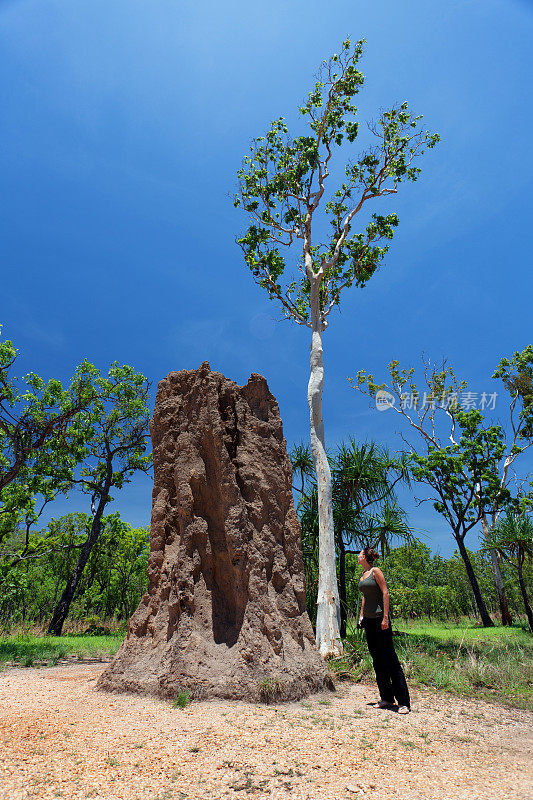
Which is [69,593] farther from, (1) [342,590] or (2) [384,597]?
(2) [384,597]

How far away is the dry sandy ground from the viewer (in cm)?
322

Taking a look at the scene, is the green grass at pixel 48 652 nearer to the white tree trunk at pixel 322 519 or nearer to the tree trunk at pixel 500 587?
the white tree trunk at pixel 322 519

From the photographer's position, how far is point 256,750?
12.5 feet

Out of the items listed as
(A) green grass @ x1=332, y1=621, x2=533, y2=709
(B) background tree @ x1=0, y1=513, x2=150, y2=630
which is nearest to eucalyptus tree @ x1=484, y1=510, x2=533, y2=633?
(A) green grass @ x1=332, y1=621, x2=533, y2=709

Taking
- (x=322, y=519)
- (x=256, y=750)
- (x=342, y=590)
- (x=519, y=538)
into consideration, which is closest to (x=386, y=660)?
(x=256, y=750)

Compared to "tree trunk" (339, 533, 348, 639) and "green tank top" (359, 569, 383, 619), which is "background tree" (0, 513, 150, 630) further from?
"green tank top" (359, 569, 383, 619)

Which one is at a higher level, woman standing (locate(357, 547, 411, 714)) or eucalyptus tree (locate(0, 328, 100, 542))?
eucalyptus tree (locate(0, 328, 100, 542))

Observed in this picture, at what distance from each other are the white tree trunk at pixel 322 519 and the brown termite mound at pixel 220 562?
3.44 metres

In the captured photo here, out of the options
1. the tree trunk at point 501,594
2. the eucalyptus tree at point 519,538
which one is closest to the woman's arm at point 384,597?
the eucalyptus tree at point 519,538

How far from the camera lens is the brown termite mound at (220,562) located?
17.9ft

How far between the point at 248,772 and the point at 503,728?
10.2ft

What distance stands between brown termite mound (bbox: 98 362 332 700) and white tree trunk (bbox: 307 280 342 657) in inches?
135

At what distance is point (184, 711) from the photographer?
4.77 meters

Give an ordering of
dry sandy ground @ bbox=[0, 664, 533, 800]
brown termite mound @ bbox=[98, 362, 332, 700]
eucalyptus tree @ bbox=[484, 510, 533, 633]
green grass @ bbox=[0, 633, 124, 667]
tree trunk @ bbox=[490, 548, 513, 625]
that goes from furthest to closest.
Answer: tree trunk @ bbox=[490, 548, 513, 625] < eucalyptus tree @ bbox=[484, 510, 533, 633] < green grass @ bbox=[0, 633, 124, 667] < brown termite mound @ bbox=[98, 362, 332, 700] < dry sandy ground @ bbox=[0, 664, 533, 800]
